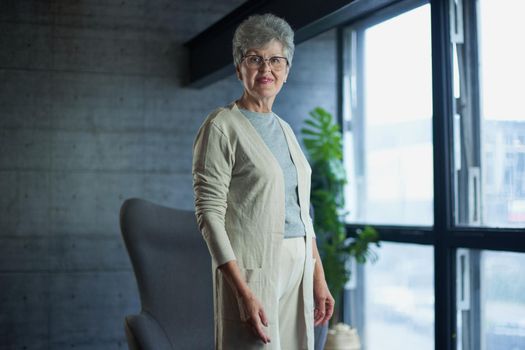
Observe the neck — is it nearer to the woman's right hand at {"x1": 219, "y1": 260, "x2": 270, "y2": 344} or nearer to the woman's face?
the woman's face

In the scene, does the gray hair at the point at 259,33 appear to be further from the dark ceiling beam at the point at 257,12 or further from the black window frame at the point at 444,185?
the black window frame at the point at 444,185

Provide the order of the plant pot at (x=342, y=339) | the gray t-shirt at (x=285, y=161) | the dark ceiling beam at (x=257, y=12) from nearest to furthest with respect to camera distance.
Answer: the gray t-shirt at (x=285, y=161)
the dark ceiling beam at (x=257, y=12)
the plant pot at (x=342, y=339)

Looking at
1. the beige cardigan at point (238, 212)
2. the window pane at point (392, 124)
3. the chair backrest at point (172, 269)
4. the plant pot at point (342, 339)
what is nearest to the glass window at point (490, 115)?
the window pane at point (392, 124)

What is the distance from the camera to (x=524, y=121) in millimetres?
3643

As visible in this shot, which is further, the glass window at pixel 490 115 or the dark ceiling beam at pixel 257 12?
the glass window at pixel 490 115

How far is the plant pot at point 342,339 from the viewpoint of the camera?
193 inches

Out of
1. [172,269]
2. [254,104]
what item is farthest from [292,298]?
[172,269]

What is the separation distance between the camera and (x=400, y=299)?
4801mm

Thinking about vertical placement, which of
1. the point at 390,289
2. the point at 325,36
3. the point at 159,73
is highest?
the point at 325,36

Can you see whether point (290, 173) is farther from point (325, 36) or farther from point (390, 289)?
point (325, 36)

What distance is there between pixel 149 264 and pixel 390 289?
2312 millimetres

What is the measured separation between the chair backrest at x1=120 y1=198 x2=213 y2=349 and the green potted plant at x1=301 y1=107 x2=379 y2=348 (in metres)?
1.85

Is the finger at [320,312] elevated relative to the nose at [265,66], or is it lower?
lower

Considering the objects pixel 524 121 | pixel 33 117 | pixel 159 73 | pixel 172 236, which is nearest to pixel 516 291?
pixel 524 121
